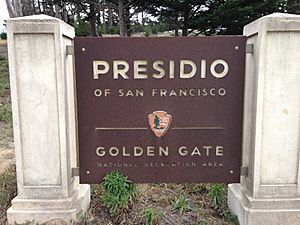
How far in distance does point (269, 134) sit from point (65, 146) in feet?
5.58

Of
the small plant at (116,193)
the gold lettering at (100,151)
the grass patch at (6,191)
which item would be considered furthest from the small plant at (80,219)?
the grass patch at (6,191)

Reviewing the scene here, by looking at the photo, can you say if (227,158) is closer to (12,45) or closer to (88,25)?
(12,45)

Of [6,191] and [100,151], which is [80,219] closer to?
[100,151]

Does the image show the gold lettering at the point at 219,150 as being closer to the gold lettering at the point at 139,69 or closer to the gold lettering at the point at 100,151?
the gold lettering at the point at 139,69

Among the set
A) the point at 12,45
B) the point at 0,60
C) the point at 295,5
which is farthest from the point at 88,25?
the point at 12,45

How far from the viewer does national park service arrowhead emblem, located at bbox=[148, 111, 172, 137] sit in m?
2.80

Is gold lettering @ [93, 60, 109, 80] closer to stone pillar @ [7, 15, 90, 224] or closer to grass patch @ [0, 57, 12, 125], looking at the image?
stone pillar @ [7, 15, 90, 224]

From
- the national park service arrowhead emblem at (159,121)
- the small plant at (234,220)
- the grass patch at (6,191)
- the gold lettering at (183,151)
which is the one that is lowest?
the small plant at (234,220)

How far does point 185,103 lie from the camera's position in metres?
2.80

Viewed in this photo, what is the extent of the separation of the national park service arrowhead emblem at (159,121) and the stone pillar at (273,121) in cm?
68

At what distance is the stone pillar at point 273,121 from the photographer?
2.55m

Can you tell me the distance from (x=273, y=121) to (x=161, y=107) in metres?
0.94

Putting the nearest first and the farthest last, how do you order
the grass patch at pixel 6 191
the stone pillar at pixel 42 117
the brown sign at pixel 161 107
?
the stone pillar at pixel 42 117 < the brown sign at pixel 161 107 < the grass patch at pixel 6 191

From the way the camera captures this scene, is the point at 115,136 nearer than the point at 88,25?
Yes
